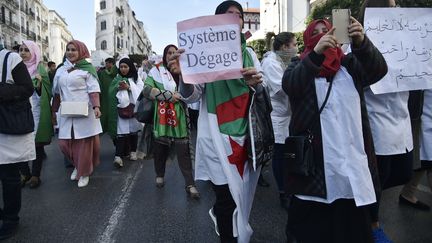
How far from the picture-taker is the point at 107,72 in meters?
8.18

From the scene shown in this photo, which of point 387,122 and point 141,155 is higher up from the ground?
point 387,122

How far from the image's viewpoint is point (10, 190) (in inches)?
149

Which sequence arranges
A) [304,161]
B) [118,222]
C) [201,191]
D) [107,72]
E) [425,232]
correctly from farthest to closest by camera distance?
[107,72]
[201,191]
[118,222]
[425,232]
[304,161]

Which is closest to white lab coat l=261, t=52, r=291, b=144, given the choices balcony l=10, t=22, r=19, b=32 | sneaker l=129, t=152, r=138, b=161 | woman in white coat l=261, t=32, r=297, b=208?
woman in white coat l=261, t=32, r=297, b=208

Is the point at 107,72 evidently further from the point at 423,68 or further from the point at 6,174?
the point at 423,68

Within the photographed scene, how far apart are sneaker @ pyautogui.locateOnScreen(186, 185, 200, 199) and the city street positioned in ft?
0.21

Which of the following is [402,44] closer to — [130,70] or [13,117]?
[13,117]

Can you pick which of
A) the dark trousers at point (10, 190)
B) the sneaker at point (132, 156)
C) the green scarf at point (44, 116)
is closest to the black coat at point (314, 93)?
the dark trousers at point (10, 190)

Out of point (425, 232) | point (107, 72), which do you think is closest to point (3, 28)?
point (107, 72)

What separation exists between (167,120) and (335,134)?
305cm

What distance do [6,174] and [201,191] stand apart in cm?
231

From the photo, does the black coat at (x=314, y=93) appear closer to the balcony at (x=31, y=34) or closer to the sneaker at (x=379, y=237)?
the sneaker at (x=379, y=237)

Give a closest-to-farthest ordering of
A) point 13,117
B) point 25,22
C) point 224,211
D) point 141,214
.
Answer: point 224,211, point 13,117, point 141,214, point 25,22

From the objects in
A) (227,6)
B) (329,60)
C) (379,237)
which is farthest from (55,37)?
(329,60)
